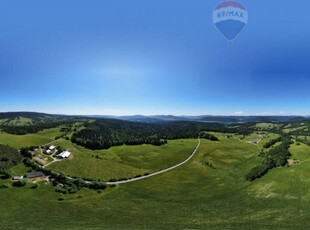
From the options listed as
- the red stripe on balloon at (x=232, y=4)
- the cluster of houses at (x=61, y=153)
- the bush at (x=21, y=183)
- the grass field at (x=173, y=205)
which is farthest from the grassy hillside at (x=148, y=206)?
the cluster of houses at (x=61, y=153)

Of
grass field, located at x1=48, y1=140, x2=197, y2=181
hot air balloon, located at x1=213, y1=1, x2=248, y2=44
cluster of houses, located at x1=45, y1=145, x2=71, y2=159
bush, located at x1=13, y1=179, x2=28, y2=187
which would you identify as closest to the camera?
hot air balloon, located at x1=213, y1=1, x2=248, y2=44

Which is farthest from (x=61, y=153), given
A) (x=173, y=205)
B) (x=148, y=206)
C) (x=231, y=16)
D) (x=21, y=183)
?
(x=231, y=16)

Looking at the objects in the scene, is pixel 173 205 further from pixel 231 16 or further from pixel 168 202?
pixel 231 16

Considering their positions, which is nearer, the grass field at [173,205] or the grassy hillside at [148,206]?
the grass field at [173,205]

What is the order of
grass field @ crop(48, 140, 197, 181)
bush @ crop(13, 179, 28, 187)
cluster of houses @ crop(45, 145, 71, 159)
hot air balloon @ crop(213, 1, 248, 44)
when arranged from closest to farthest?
hot air balloon @ crop(213, 1, 248, 44), bush @ crop(13, 179, 28, 187), grass field @ crop(48, 140, 197, 181), cluster of houses @ crop(45, 145, 71, 159)

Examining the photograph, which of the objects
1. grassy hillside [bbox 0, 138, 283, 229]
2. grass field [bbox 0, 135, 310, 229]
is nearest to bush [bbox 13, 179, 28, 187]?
grass field [bbox 0, 135, 310, 229]

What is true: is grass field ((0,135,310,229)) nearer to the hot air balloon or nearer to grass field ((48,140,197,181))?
grass field ((48,140,197,181))

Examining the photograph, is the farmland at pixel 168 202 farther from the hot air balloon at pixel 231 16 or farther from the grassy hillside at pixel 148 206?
the hot air balloon at pixel 231 16

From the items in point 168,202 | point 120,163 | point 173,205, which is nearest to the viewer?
point 173,205
